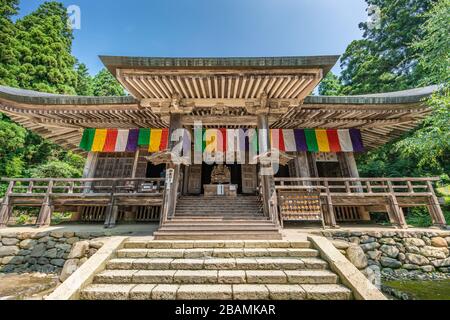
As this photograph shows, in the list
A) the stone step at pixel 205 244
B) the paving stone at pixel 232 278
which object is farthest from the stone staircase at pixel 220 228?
the paving stone at pixel 232 278

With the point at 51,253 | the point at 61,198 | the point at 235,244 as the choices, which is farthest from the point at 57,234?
the point at 235,244

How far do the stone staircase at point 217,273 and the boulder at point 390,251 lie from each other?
402 cm

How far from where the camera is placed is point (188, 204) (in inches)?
295

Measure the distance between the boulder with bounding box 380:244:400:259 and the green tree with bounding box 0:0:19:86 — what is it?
23.3m

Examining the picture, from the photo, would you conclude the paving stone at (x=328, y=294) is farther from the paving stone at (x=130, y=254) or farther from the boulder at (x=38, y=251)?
the boulder at (x=38, y=251)

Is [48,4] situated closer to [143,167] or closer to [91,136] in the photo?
[91,136]

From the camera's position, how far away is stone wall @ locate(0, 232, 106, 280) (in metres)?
6.53

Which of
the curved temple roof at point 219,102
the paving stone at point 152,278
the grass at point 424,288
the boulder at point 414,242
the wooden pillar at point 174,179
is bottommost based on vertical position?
the grass at point 424,288

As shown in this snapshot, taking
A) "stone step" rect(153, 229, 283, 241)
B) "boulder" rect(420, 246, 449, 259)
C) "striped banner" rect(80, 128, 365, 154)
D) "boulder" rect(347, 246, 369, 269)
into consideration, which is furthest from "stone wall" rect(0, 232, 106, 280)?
"boulder" rect(420, 246, 449, 259)

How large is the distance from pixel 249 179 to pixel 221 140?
2484 millimetres

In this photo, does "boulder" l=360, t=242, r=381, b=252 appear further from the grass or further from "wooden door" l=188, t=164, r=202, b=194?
"wooden door" l=188, t=164, r=202, b=194

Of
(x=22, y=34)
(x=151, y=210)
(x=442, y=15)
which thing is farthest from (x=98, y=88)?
(x=442, y=15)

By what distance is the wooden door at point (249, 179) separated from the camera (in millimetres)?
9812

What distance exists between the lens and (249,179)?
1005 centimetres
